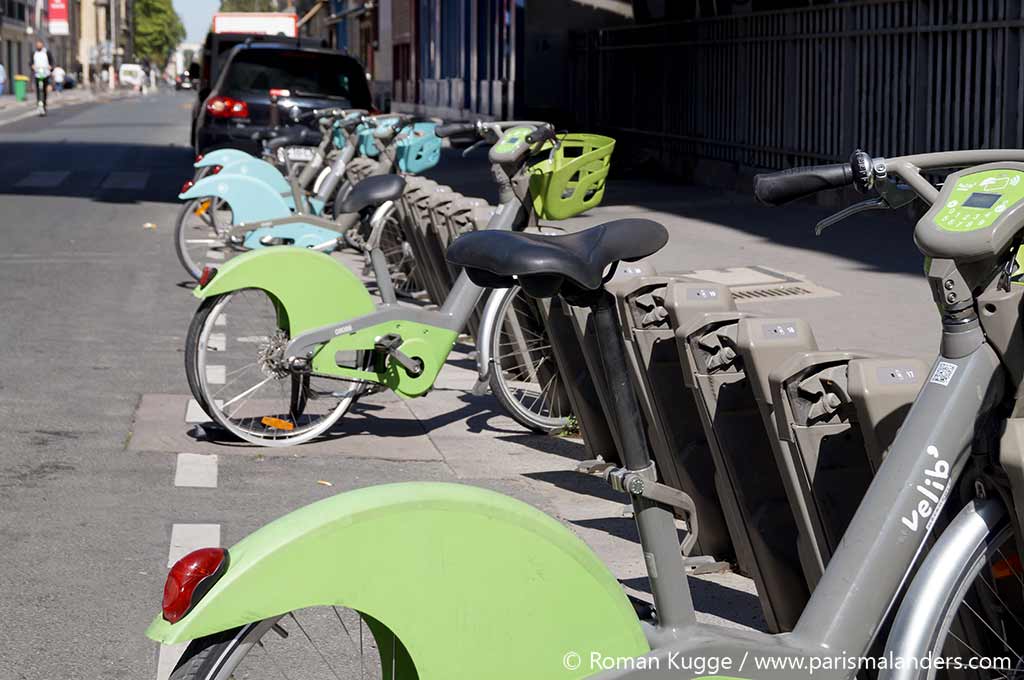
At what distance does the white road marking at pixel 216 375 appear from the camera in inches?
254

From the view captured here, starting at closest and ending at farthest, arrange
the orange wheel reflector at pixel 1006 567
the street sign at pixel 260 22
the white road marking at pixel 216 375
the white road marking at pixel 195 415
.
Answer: the orange wheel reflector at pixel 1006 567 → the white road marking at pixel 216 375 → the white road marking at pixel 195 415 → the street sign at pixel 260 22

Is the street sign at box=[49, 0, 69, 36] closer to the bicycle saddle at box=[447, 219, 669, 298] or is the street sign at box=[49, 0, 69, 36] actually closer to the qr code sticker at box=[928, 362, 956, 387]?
the bicycle saddle at box=[447, 219, 669, 298]

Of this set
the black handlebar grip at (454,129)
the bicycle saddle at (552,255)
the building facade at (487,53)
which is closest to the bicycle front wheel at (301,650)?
the bicycle saddle at (552,255)

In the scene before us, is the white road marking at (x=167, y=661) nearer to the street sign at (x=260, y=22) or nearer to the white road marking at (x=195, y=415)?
the white road marking at (x=195, y=415)

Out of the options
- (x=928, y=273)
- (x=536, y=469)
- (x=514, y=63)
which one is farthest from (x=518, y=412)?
(x=514, y=63)

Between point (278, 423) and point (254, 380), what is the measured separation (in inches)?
16.7

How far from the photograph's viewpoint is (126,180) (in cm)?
2197

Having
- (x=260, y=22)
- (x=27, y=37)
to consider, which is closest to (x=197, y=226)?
(x=260, y=22)

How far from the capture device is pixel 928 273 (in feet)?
9.04

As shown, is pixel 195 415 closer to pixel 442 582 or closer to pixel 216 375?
pixel 216 375

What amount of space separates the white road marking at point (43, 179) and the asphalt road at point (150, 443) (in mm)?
6677

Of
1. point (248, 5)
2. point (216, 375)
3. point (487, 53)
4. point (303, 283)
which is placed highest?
point (248, 5)

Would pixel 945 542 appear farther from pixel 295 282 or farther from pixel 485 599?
pixel 295 282

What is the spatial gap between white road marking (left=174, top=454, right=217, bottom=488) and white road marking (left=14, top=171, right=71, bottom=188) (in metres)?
15.3
